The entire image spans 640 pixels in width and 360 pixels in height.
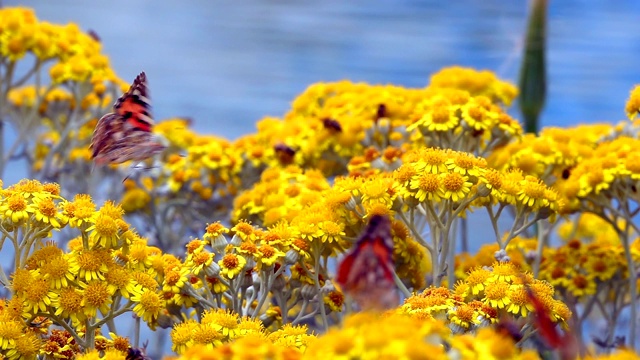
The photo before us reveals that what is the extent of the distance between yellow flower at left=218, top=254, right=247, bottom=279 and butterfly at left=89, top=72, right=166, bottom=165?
240 mm

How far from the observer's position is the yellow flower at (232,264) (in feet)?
5.77

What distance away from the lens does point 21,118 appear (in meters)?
3.58

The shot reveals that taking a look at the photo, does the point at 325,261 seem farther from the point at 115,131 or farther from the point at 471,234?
→ the point at 471,234

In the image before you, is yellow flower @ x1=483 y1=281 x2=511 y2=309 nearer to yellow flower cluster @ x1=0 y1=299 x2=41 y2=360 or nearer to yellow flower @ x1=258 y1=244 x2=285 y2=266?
yellow flower @ x1=258 y1=244 x2=285 y2=266

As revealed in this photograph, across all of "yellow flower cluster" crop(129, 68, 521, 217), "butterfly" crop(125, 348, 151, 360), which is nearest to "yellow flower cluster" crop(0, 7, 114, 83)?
"yellow flower cluster" crop(129, 68, 521, 217)

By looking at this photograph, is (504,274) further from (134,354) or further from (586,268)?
(586,268)

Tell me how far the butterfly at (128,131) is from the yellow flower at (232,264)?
24 cm

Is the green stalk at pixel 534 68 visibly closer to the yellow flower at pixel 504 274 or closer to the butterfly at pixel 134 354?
the yellow flower at pixel 504 274

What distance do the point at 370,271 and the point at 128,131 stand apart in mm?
743

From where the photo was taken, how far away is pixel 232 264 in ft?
5.79

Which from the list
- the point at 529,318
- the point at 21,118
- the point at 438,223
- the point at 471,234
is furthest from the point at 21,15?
the point at 471,234

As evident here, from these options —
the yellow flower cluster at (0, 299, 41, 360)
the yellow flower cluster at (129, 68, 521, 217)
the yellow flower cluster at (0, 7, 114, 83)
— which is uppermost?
the yellow flower cluster at (0, 7, 114, 83)

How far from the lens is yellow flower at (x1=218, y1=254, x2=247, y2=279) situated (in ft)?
5.77

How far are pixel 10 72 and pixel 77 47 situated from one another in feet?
0.80
